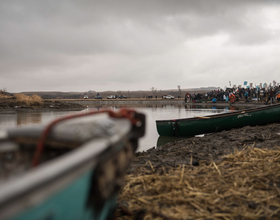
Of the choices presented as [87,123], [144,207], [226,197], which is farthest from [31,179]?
[226,197]

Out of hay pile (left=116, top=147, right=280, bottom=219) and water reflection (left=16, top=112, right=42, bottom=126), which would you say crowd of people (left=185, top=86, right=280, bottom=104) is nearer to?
water reflection (left=16, top=112, right=42, bottom=126)

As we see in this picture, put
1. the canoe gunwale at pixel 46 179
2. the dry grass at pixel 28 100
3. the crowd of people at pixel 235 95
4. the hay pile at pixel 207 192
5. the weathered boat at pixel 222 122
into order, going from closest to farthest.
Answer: the canoe gunwale at pixel 46 179 → the hay pile at pixel 207 192 → the weathered boat at pixel 222 122 → the dry grass at pixel 28 100 → the crowd of people at pixel 235 95

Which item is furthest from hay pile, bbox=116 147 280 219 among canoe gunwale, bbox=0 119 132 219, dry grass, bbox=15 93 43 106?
dry grass, bbox=15 93 43 106

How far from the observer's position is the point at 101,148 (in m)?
1.65

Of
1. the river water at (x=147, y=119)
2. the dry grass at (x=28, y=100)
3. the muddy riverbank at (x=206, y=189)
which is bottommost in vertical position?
the river water at (x=147, y=119)

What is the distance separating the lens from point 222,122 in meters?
11.1

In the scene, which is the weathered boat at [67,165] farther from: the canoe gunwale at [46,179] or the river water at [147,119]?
the river water at [147,119]

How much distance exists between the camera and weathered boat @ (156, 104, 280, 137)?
11.1 m

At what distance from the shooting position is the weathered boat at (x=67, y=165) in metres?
1.09

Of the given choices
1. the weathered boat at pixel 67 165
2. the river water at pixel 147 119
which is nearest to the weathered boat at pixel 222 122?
the river water at pixel 147 119

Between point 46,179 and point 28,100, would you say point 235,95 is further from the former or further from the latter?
point 46,179

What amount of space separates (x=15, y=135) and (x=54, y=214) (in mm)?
1214

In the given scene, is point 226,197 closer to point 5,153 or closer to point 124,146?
point 124,146

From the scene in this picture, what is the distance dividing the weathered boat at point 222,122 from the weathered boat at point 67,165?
8.79 meters
